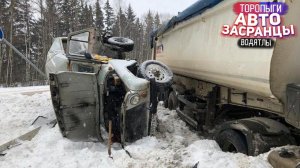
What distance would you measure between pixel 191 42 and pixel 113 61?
1.79 meters

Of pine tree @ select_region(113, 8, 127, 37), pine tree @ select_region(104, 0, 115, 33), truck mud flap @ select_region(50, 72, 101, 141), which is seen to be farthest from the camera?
pine tree @ select_region(104, 0, 115, 33)

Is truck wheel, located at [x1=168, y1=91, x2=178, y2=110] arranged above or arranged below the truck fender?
below

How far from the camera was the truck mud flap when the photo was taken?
564 cm

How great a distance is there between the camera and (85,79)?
578 centimetres

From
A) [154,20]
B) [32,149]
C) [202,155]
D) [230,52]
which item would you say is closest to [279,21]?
[230,52]

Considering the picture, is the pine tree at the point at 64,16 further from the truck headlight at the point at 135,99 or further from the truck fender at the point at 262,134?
the truck fender at the point at 262,134

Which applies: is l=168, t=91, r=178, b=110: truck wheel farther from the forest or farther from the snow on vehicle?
the forest

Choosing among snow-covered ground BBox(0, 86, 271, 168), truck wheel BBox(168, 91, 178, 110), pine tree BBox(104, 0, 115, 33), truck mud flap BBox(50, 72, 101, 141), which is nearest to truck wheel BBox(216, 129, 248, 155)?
snow-covered ground BBox(0, 86, 271, 168)

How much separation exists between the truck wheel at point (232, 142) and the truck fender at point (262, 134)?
0.28ft

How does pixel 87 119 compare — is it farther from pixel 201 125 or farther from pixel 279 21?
pixel 279 21

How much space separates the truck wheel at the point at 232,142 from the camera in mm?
4453

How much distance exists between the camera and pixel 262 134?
4316 millimetres

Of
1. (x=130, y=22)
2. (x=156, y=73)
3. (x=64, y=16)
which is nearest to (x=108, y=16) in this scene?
(x=130, y=22)


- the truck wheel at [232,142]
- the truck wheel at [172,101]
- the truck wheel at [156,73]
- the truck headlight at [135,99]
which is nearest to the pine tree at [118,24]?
the truck wheel at [172,101]
